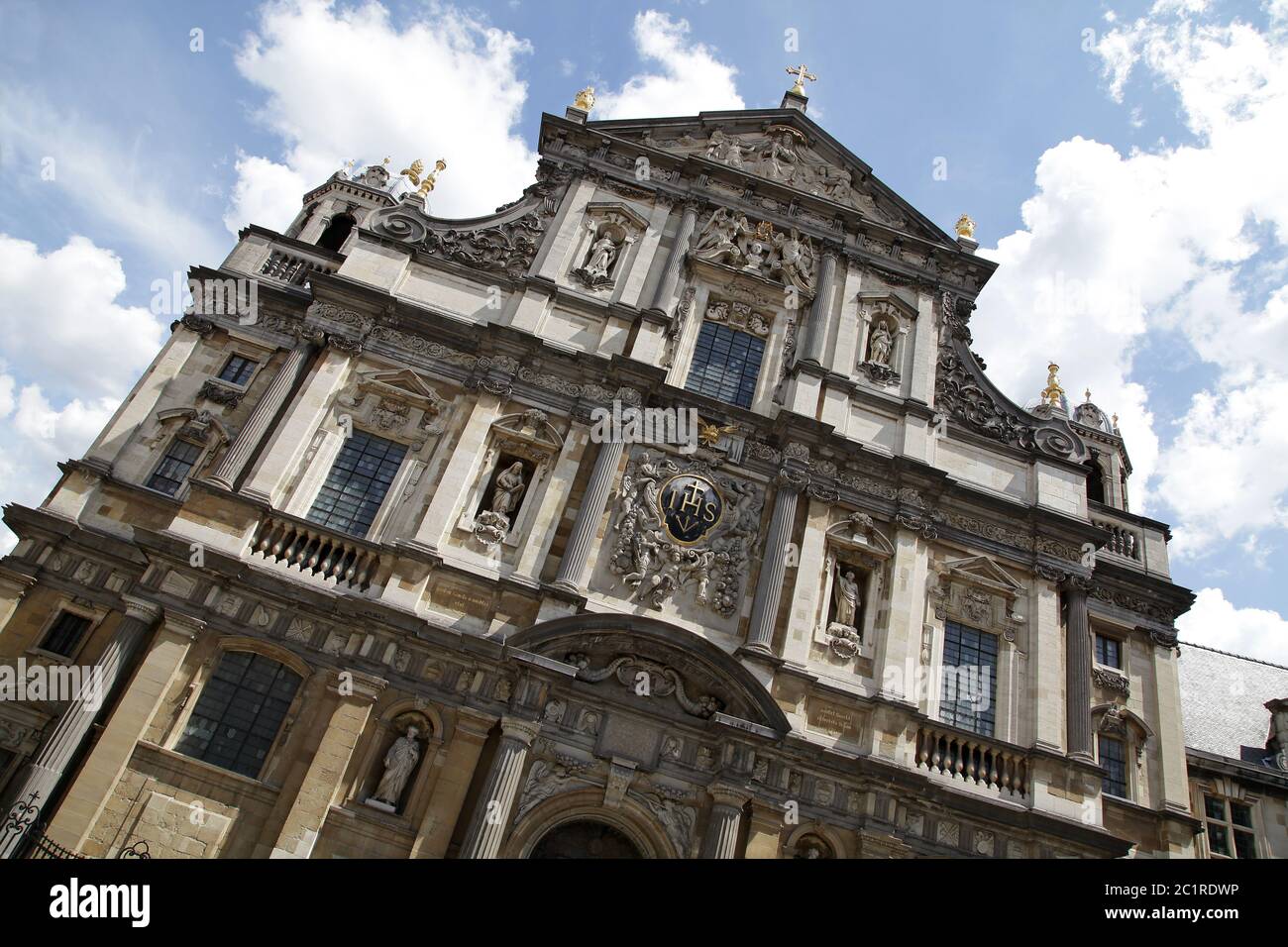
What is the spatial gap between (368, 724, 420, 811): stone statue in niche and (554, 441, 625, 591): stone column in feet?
12.3

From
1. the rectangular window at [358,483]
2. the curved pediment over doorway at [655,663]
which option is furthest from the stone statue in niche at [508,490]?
the curved pediment over doorway at [655,663]

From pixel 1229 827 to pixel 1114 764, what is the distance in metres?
4.44

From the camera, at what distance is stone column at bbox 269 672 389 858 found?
42.0 ft

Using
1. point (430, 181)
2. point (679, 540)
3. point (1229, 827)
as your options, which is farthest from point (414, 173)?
point (1229, 827)

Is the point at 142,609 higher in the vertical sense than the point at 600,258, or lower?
lower

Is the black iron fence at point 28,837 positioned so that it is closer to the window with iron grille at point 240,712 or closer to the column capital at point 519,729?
the window with iron grille at point 240,712

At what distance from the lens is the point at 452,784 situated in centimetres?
1354

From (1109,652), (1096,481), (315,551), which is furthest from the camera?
(1096,481)

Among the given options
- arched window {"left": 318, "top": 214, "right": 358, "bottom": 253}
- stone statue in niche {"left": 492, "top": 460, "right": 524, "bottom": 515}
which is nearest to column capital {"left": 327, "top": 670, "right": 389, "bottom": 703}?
stone statue in niche {"left": 492, "top": 460, "right": 524, "bottom": 515}

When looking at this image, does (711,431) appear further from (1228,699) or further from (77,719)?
(1228,699)

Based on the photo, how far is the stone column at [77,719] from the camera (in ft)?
41.5

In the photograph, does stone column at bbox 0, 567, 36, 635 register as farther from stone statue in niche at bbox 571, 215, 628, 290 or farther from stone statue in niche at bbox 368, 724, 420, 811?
stone statue in niche at bbox 571, 215, 628, 290

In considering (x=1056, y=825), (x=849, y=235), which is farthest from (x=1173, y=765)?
(x=849, y=235)
